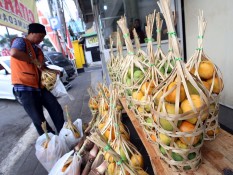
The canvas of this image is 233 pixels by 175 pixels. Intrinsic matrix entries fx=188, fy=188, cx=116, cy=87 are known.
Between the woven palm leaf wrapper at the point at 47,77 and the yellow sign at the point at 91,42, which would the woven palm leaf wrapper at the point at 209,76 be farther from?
the yellow sign at the point at 91,42

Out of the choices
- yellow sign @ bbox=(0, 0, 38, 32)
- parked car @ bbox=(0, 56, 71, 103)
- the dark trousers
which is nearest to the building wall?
the dark trousers

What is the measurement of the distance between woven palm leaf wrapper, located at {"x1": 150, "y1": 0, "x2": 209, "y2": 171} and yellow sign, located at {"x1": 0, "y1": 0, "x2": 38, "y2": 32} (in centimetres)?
278

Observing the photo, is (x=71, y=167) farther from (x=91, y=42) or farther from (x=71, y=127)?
(x=91, y=42)

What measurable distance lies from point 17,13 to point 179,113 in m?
3.43

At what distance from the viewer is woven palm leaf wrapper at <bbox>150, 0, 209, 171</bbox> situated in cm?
79

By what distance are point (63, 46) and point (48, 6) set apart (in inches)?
106

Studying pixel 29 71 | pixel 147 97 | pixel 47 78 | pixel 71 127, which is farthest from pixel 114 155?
pixel 29 71

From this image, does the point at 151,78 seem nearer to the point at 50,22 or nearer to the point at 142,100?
the point at 142,100

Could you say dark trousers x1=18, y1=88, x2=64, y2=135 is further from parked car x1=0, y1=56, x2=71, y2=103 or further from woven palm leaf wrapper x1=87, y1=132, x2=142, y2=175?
parked car x1=0, y1=56, x2=71, y2=103

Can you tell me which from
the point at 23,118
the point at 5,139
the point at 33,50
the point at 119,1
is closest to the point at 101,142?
the point at 33,50

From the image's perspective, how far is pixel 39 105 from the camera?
2.82 metres

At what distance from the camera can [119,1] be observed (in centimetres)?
431

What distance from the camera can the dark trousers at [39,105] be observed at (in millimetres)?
2635

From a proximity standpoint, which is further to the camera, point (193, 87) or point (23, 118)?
point (23, 118)
